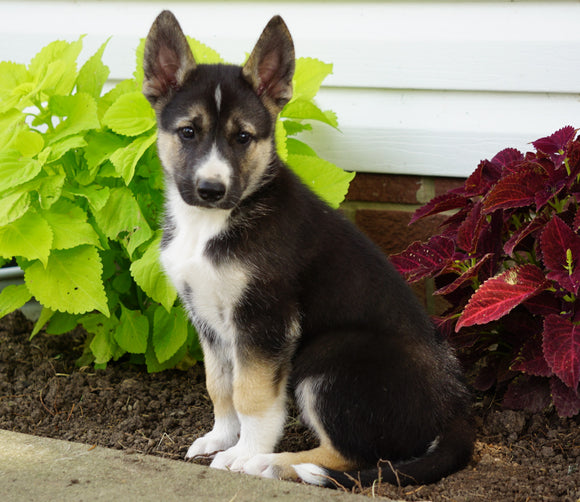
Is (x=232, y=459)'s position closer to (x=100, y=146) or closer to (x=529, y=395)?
(x=529, y=395)

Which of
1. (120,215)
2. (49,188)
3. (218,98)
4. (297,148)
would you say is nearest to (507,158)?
(297,148)

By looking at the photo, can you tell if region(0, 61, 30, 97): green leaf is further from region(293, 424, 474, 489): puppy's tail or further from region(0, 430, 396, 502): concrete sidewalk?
region(293, 424, 474, 489): puppy's tail

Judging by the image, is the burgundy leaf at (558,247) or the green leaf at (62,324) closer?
the burgundy leaf at (558,247)

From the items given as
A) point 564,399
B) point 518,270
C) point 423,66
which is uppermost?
point 423,66

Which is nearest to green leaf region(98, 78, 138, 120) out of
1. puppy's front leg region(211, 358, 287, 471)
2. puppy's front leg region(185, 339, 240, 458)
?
puppy's front leg region(185, 339, 240, 458)

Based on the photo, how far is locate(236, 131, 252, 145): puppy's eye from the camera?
11.8ft

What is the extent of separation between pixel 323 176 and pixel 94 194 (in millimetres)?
1317

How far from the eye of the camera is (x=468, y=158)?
206 inches

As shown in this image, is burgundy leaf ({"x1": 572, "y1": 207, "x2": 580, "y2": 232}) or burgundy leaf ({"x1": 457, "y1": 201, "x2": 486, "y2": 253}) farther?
burgundy leaf ({"x1": 457, "y1": 201, "x2": 486, "y2": 253})

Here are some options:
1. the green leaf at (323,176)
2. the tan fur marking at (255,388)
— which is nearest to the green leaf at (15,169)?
the green leaf at (323,176)

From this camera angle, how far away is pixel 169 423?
4.18m

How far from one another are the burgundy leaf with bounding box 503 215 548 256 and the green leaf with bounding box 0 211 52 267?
233 centimetres

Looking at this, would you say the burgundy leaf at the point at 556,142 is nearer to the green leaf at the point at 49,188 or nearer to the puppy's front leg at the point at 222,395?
the puppy's front leg at the point at 222,395

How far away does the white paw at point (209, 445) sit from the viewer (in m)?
3.82
